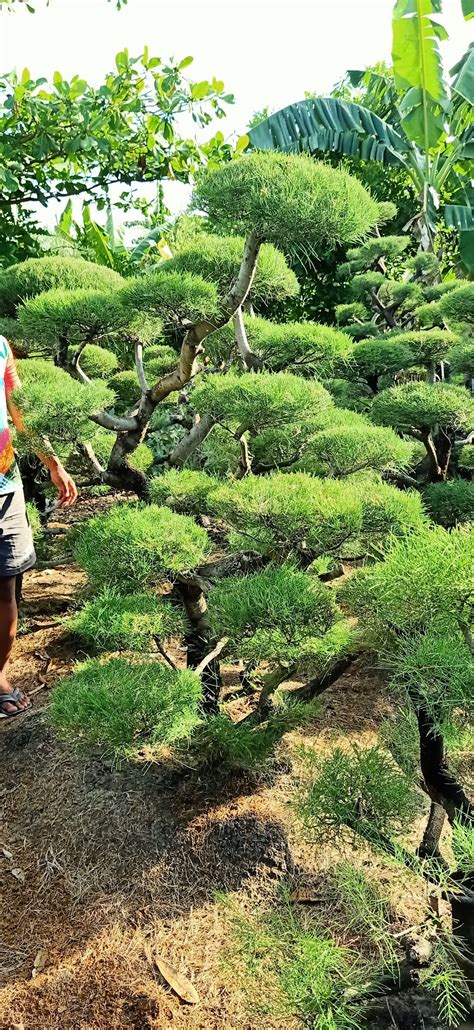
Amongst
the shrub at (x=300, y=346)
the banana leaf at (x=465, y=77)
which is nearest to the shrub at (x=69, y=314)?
the shrub at (x=300, y=346)

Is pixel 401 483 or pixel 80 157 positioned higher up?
pixel 80 157

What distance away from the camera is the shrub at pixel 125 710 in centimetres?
162

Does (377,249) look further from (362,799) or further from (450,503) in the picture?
(362,799)

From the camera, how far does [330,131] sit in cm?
569

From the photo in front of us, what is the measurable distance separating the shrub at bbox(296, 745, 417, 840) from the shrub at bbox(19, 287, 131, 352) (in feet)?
5.54

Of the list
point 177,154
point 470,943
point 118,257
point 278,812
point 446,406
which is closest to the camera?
point 470,943

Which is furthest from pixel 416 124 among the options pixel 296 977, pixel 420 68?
pixel 296 977

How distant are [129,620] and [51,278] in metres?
1.71

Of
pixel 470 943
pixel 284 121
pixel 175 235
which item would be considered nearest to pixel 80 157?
pixel 175 235

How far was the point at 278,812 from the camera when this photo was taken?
6.98 feet

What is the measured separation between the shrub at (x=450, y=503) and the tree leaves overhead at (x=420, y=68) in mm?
2788

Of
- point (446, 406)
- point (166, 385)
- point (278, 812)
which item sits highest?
point (166, 385)

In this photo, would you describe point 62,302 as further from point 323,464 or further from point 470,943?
point 470,943

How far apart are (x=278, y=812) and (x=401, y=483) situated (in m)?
1.93
